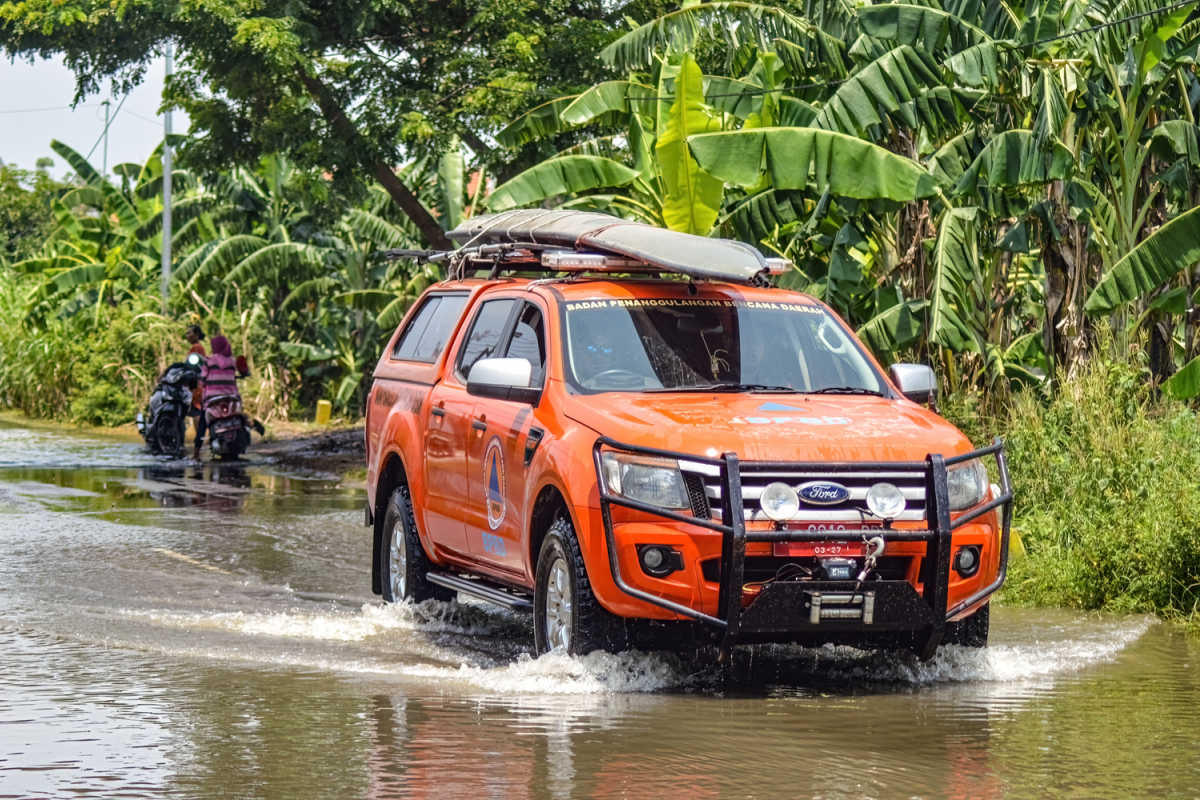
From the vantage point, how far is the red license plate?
7773mm

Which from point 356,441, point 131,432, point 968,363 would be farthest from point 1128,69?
point 131,432

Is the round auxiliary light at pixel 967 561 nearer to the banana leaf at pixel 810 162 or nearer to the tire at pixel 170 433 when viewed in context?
the banana leaf at pixel 810 162

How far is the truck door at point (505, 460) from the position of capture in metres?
8.96

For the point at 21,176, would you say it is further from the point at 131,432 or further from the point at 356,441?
the point at 356,441

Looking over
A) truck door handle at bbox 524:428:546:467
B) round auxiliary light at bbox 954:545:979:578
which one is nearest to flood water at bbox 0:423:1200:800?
round auxiliary light at bbox 954:545:979:578

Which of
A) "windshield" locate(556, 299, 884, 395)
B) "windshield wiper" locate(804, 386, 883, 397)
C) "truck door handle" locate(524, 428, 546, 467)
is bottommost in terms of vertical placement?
"truck door handle" locate(524, 428, 546, 467)

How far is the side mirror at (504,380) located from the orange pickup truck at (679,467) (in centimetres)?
1

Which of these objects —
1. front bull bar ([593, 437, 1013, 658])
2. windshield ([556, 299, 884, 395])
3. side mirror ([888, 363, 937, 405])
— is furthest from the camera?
side mirror ([888, 363, 937, 405])

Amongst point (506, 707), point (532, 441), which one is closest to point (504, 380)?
point (532, 441)

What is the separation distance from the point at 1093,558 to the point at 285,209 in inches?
1040

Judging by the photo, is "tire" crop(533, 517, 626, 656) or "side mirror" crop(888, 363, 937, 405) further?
"side mirror" crop(888, 363, 937, 405)

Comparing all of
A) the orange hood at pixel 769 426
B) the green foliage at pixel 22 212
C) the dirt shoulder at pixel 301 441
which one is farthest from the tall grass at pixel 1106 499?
the green foliage at pixel 22 212

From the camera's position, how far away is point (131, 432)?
32281 mm

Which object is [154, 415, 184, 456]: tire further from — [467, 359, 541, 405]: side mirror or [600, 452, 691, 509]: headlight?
[600, 452, 691, 509]: headlight
